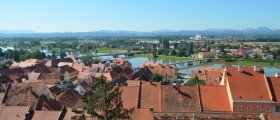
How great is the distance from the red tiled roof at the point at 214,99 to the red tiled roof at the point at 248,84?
915 millimetres

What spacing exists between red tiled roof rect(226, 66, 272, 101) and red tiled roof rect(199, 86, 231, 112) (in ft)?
3.00

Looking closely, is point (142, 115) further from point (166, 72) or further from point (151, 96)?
point (166, 72)

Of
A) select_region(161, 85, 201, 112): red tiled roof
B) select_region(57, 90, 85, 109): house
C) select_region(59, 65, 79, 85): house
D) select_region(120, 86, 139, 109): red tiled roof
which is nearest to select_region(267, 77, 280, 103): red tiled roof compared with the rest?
select_region(161, 85, 201, 112): red tiled roof

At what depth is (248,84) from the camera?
3158 cm

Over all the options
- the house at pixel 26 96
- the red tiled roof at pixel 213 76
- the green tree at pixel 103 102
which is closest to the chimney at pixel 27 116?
the house at pixel 26 96

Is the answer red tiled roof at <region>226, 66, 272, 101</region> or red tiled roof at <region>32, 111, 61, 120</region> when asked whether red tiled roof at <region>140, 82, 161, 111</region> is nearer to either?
red tiled roof at <region>226, 66, 272, 101</region>

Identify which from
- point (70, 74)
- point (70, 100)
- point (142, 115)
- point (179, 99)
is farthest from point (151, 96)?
point (70, 74)

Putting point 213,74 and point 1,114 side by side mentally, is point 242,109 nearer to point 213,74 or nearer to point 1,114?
point 1,114

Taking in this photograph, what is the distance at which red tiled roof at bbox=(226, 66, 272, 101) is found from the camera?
30.5 meters

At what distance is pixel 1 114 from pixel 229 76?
18224 mm

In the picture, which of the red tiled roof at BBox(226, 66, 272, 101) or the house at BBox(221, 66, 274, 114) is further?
the red tiled roof at BBox(226, 66, 272, 101)

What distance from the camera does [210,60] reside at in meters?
133

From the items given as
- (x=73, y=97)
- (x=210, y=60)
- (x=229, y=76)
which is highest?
(x=229, y=76)

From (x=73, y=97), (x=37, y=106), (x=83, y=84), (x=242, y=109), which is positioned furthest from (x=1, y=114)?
(x=83, y=84)
